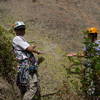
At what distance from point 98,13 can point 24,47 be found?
622 centimetres

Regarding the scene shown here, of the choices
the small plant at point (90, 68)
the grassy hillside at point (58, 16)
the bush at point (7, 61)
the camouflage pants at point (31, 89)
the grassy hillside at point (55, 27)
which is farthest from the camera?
the grassy hillside at point (58, 16)

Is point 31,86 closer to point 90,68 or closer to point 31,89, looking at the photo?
point 31,89

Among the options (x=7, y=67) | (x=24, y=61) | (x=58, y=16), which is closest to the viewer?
(x=24, y=61)

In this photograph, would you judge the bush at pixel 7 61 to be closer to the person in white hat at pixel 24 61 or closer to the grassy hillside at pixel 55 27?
the person in white hat at pixel 24 61

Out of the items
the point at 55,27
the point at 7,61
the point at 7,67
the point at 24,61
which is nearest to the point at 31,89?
the point at 24,61

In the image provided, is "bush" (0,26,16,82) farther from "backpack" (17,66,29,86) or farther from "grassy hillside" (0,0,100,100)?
"grassy hillside" (0,0,100,100)

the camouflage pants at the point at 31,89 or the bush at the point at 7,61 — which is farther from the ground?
the bush at the point at 7,61

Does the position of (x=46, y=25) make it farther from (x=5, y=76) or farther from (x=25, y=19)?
(x=5, y=76)

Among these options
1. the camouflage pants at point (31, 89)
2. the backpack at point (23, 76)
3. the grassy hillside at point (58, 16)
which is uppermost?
the grassy hillside at point (58, 16)

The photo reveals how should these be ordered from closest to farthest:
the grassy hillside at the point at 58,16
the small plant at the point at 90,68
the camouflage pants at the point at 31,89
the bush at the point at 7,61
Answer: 1. the small plant at the point at 90,68
2. the camouflage pants at the point at 31,89
3. the bush at the point at 7,61
4. the grassy hillside at the point at 58,16

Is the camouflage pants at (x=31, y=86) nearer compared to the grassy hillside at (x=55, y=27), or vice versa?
the camouflage pants at (x=31, y=86)

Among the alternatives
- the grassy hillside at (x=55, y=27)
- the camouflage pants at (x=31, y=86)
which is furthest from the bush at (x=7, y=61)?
the grassy hillside at (x=55, y=27)

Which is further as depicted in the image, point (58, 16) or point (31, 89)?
point (58, 16)

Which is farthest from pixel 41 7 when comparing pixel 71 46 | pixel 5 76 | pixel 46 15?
pixel 5 76
